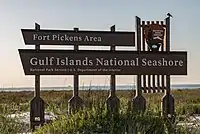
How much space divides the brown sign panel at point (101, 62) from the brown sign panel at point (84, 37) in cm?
53

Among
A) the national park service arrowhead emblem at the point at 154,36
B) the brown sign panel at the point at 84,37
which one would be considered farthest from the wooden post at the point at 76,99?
the national park service arrowhead emblem at the point at 154,36

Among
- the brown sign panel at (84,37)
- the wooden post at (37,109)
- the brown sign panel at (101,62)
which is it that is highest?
the brown sign panel at (84,37)

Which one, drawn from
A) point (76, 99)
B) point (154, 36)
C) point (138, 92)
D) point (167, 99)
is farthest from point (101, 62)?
point (167, 99)

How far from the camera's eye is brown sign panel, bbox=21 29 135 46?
10.9m

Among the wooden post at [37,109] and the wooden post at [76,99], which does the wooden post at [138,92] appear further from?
the wooden post at [37,109]

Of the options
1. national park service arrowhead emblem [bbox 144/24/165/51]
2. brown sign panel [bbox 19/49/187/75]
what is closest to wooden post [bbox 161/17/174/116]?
national park service arrowhead emblem [bbox 144/24/165/51]

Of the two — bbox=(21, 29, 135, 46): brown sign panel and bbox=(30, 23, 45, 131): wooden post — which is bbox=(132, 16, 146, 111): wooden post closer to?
bbox=(21, 29, 135, 46): brown sign panel

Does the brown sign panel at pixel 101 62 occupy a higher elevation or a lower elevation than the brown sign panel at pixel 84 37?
lower

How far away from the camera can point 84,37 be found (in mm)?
11156

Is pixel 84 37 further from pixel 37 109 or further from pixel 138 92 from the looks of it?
pixel 37 109

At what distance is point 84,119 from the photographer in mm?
7422

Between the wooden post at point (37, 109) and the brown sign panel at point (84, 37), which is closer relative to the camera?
the wooden post at point (37, 109)

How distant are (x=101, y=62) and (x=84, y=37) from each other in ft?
3.03

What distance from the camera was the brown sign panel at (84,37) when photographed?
35.8 ft
